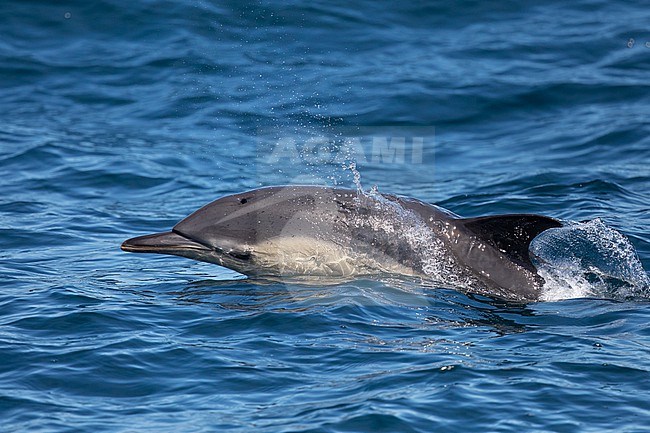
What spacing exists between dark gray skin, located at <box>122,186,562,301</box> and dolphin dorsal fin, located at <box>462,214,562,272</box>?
0.01 metres

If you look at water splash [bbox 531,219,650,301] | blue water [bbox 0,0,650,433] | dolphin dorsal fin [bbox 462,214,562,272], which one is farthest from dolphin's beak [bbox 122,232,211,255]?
water splash [bbox 531,219,650,301]

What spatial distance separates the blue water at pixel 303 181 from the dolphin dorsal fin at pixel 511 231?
57 centimetres

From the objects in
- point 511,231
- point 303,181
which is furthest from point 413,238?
point 303,181

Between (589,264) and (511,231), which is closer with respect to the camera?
(511,231)

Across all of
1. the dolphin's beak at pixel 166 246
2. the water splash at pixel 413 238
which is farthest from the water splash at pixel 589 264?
the dolphin's beak at pixel 166 246

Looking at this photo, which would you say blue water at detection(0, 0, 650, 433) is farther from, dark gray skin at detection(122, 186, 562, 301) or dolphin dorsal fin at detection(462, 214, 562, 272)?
dolphin dorsal fin at detection(462, 214, 562, 272)

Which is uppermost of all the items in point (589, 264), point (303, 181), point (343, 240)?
point (343, 240)

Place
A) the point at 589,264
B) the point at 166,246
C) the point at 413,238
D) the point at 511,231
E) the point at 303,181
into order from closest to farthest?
the point at 511,231 → the point at 413,238 → the point at 166,246 → the point at 589,264 → the point at 303,181

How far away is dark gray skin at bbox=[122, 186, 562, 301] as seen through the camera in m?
10.2

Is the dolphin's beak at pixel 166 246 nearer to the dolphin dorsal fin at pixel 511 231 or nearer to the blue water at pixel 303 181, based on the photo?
the blue water at pixel 303 181

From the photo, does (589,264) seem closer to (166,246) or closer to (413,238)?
(413,238)

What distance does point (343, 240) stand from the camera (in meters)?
10.4

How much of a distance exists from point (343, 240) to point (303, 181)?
5.19 meters

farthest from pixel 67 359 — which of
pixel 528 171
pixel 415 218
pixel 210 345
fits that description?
pixel 528 171
